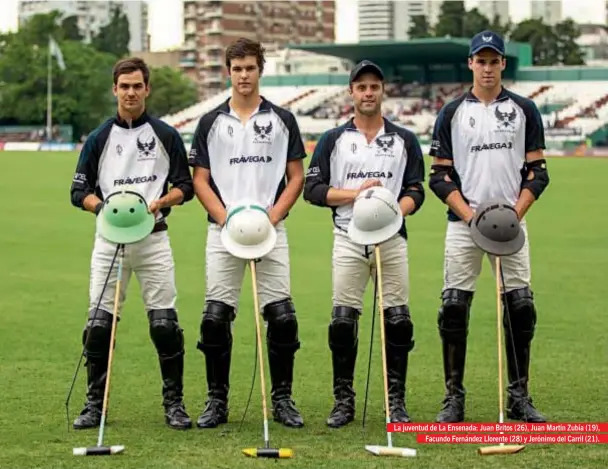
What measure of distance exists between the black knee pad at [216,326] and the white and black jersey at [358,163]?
76 centimetres

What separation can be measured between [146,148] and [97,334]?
1037 millimetres

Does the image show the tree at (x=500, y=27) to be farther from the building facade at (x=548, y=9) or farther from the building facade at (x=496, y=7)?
the building facade at (x=548, y=9)

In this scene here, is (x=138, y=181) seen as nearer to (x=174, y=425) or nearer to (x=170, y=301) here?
(x=170, y=301)

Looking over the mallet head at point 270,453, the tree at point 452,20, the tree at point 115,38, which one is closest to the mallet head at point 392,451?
the mallet head at point 270,453

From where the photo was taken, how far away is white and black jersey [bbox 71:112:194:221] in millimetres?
6539

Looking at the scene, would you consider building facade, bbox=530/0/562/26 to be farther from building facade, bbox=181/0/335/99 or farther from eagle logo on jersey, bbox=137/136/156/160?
eagle logo on jersey, bbox=137/136/156/160

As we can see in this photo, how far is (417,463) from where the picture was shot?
18.5 feet

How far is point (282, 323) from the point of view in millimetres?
6562

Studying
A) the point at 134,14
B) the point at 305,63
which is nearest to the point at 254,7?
the point at 305,63

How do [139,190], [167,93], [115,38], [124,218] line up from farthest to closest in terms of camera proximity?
[115,38], [167,93], [139,190], [124,218]

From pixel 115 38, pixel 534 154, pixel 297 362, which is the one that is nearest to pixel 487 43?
pixel 534 154

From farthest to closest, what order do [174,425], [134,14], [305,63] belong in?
1. [134,14]
2. [305,63]
3. [174,425]

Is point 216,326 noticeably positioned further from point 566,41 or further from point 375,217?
point 566,41

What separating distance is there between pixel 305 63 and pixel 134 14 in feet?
267
